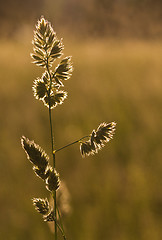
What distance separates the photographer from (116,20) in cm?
1778

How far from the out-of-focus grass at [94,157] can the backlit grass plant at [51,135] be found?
214 centimetres

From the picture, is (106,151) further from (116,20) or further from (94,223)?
(116,20)

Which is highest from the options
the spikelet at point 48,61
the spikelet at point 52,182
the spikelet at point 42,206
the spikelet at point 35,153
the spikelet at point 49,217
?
the spikelet at point 48,61

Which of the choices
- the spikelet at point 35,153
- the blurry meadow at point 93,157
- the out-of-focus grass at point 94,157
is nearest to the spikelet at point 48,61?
the spikelet at point 35,153

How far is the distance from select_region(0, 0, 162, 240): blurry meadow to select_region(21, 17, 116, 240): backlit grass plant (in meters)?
1.60

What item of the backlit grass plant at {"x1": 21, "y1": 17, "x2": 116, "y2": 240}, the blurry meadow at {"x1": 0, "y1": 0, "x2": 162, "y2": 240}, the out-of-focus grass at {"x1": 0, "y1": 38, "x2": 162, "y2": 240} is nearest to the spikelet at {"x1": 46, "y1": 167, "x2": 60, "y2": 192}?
the backlit grass plant at {"x1": 21, "y1": 17, "x2": 116, "y2": 240}

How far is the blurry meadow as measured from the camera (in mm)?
2947

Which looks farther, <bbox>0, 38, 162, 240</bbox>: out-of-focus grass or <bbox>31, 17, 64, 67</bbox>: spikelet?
<bbox>0, 38, 162, 240</bbox>: out-of-focus grass

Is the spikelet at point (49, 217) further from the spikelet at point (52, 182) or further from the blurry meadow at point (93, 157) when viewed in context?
the blurry meadow at point (93, 157)

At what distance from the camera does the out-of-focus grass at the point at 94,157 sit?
295 cm

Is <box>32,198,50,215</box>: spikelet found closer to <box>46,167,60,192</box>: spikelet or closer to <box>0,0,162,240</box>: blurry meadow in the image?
<box>46,167,60,192</box>: spikelet

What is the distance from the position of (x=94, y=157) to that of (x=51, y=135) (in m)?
3.52

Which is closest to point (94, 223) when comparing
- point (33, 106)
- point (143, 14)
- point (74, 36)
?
point (33, 106)

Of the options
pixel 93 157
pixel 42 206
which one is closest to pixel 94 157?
pixel 93 157
